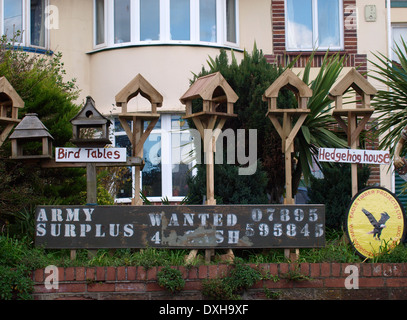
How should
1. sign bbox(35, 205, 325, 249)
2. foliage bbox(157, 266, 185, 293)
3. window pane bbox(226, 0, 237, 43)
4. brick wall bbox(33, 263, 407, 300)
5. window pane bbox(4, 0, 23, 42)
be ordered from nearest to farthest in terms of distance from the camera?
foliage bbox(157, 266, 185, 293), brick wall bbox(33, 263, 407, 300), sign bbox(35, 205, 325, 249), window pane bbox(4, 0, 23, 42), window pane bbox(226, 0, 237, 43)

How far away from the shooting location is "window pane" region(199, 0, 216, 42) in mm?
11164

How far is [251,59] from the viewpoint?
7723mm

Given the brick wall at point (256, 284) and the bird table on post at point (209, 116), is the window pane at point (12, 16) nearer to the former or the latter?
the bird table on post at point (209, 116)

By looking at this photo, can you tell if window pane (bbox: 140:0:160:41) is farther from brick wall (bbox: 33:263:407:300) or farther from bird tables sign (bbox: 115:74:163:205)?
brick wall (bbox: 33:263:407:300)

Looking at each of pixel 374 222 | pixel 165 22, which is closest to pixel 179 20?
pixel 165 22

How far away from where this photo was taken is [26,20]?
445 inches

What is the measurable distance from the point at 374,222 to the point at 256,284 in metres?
1.47

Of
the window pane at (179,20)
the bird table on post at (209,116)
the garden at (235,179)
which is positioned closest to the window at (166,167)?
the window pane at (179,20)

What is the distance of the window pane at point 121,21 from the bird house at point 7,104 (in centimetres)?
508

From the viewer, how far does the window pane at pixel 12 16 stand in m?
11.3

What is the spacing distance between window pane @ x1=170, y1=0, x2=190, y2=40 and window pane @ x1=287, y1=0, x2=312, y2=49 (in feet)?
6.73

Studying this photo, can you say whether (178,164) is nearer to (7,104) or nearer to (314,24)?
(314,24)

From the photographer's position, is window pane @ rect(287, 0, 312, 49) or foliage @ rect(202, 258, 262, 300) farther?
window pane @ rect(287, 0, 312, 49)

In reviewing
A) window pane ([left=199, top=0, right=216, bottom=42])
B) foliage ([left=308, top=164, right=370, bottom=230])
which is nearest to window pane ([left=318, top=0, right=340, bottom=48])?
window pane ([left=199, top=0, right=216, bottom=42])
